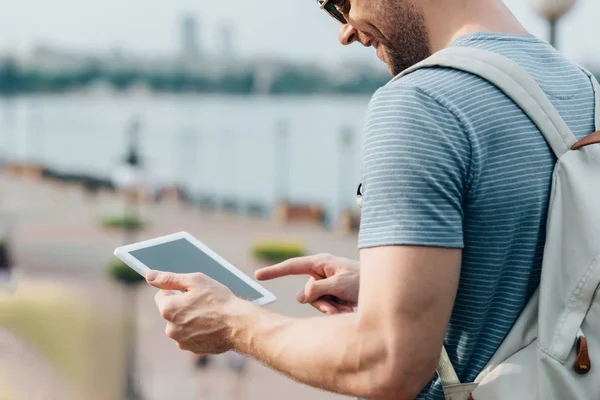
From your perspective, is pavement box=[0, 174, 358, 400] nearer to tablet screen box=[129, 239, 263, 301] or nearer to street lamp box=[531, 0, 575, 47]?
tablet screen box=[129, 239, 263, 301]

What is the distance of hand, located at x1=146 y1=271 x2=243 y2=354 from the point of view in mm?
1187

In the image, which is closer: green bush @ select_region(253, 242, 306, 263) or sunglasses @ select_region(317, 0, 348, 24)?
sunglasses @ select_region(317, 0, 348, 24)

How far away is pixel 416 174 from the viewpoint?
38.8 inches

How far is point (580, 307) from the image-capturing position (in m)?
1.06

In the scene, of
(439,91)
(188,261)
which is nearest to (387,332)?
(439,91)

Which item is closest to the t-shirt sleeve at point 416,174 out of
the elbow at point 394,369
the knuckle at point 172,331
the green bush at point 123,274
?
the elbow at point 394,369

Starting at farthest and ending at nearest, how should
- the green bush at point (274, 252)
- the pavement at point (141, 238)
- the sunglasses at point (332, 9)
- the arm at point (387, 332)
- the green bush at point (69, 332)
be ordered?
1. the green bush at point (274, 252)
2. the green bush at point (69, 332)
3. the pavement at point (141, 238)
4. the sunglasses at point (332, 9)
5. the arm at point (387, 332)

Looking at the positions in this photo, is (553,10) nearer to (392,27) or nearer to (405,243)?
(392,27)

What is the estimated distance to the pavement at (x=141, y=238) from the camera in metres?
12.1

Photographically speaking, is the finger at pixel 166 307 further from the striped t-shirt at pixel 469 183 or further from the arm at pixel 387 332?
the striped t-shirt at pixel 469 183

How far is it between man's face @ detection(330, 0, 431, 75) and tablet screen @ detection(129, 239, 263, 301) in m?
0.44

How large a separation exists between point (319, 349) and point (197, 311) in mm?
221

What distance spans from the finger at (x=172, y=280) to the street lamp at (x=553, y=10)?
3.95m

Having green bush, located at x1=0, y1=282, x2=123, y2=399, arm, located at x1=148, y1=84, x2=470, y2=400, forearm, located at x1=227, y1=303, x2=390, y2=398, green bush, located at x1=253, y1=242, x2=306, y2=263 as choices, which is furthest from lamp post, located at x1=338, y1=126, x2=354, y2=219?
arm, located at x1=148, y1=84, x2=470, y2=400
